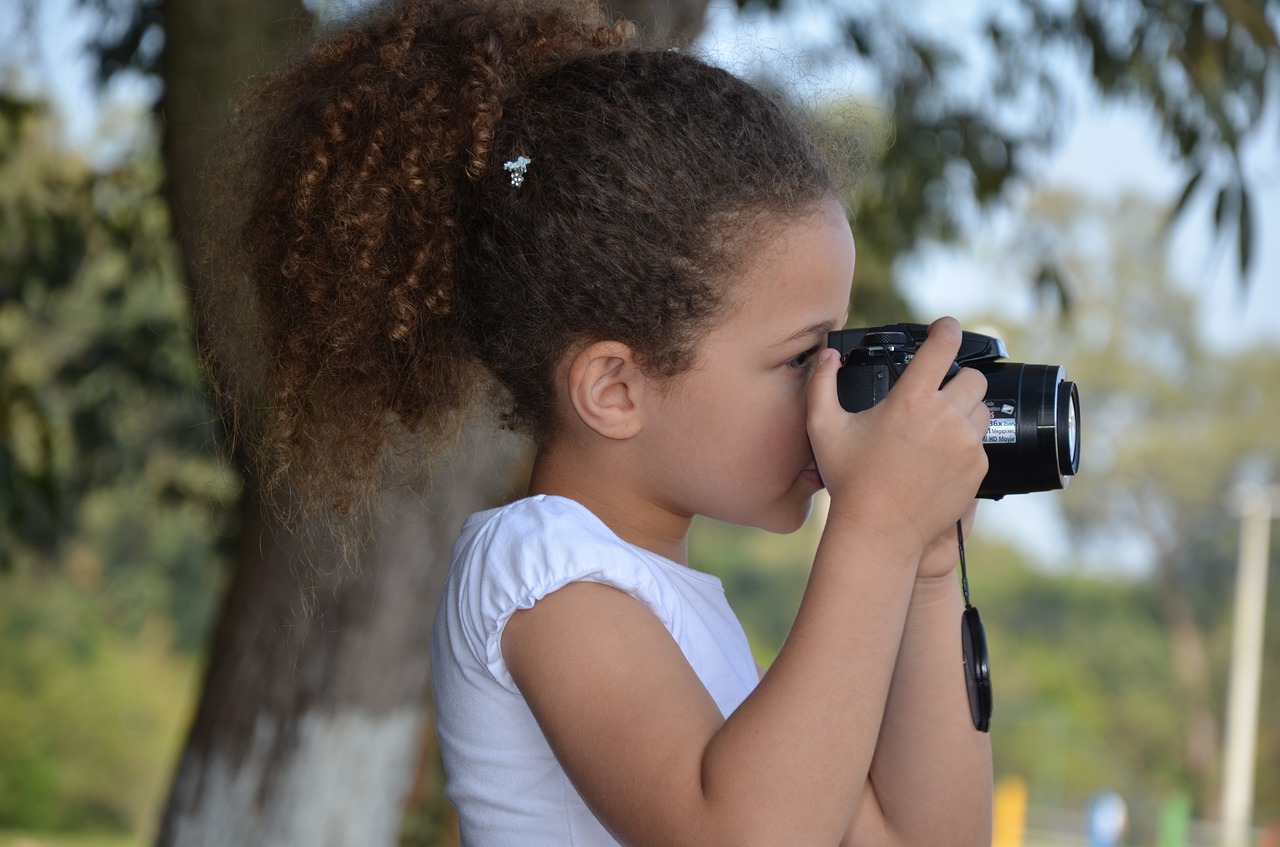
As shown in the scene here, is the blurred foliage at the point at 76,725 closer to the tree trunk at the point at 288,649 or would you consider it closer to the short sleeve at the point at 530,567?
the tree trunk at the point at 288,649

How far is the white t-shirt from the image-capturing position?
111 centimetres

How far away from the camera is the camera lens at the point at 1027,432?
1.15m

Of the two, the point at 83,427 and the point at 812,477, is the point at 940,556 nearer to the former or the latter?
the point at 812,477

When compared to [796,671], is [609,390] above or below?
above

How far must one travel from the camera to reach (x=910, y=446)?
1.08 metres

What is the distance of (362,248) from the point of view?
1.30m

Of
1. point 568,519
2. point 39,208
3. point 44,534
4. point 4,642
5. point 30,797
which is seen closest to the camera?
point 568,519

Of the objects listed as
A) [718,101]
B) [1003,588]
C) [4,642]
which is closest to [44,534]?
[718,101]

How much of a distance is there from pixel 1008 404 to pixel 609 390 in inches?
13.8

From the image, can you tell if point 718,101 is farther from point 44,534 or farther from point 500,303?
point 44,534

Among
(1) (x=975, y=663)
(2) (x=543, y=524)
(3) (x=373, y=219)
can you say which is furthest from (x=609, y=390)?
(1) (x=975, y=663)

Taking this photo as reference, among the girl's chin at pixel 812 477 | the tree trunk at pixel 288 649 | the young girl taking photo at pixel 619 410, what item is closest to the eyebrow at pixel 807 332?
the young girl taking photo at pixel 619 410

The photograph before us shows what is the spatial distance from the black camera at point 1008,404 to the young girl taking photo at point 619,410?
0.02 m

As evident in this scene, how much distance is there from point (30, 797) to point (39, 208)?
10.4 metres
